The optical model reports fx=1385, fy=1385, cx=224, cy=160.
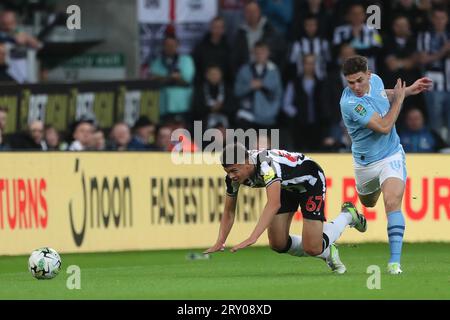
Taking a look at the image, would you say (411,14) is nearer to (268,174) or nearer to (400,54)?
(400,54)

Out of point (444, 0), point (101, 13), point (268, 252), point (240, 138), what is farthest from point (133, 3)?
point (268, 252)

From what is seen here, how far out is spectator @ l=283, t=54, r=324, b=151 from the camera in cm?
2269

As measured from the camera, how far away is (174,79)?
22781 mm

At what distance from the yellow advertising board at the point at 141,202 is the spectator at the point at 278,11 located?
4.49m

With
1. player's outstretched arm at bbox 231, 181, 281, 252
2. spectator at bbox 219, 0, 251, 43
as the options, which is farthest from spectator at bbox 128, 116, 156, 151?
player's outstretched arm at bbox 231, 181, 281, 252

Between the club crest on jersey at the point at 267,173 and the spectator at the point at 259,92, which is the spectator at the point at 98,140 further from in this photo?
the club crest on jersey at the point at 267,173

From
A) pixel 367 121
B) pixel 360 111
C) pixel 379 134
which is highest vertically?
pixel 360 111

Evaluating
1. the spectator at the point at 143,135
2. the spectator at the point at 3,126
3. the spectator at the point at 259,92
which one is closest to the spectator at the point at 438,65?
the spectator at the point at 259,92

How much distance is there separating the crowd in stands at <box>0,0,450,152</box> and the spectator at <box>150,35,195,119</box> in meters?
0.02

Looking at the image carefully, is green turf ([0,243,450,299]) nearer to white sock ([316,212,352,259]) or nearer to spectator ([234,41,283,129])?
white sock ([316,212,352,259])

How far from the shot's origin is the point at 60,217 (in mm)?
18484

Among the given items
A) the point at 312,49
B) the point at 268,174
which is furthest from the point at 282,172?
the point at 312,49

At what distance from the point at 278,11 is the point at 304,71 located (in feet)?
5.60
